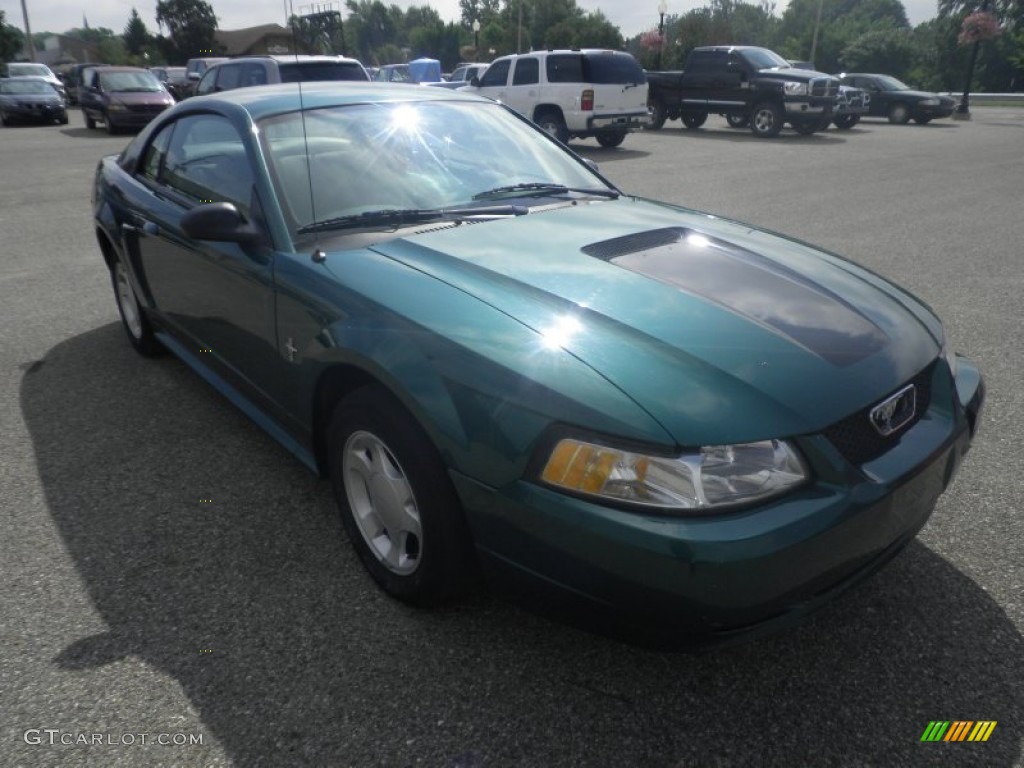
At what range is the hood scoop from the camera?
6.93 ft

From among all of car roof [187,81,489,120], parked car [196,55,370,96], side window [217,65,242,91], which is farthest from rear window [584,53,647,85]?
car roof [187,81,489,120]

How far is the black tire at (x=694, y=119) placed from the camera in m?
20.7

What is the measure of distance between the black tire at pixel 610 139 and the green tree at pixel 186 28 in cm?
5241

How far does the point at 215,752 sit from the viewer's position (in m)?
1.87

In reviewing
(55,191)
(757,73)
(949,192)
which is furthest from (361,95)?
(757,73)

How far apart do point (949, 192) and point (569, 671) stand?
1090 centimetres

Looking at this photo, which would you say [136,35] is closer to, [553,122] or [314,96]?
[553,122]

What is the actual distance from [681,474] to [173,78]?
116 ft

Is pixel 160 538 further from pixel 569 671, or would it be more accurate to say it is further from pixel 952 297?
pixel 952 297

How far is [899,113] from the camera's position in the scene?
79.7 feet

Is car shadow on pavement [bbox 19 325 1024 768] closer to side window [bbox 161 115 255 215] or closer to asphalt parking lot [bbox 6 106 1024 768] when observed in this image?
asphalt parking lot [bbox 6 106 1024 768]

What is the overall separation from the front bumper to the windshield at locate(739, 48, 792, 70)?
770 inches

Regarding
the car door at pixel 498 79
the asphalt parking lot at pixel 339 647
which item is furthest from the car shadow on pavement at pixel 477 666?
the car door at pixel 498 79

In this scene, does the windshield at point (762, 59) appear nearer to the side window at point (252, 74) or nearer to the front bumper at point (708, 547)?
the side window at point (252, 74)
